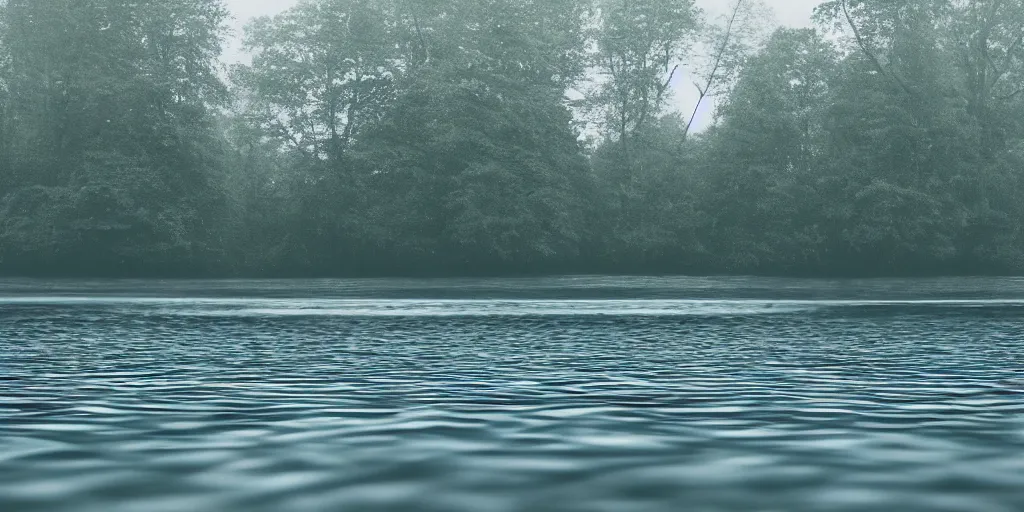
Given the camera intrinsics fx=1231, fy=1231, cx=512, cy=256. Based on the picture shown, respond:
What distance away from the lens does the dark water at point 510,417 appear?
6.58 meters

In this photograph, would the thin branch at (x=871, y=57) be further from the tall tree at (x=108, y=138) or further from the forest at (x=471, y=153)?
the tall tree at (x=108, y=138)

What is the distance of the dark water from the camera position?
21.6 feet

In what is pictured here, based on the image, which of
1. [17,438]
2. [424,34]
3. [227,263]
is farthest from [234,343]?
[424,34]

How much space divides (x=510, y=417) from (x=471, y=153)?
60.8 metres

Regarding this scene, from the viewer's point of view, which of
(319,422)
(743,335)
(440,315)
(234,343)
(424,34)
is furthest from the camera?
(424,34)

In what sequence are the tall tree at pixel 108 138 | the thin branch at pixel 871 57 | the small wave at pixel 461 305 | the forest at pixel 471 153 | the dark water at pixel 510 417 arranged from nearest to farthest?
1. the dark water at pixel 510 417
2. the small wave at pixel 461 305
3. the tall tree at pixel 108 138
4. the forest at pixel 471 153
5. the thin branch at pixel 871 57

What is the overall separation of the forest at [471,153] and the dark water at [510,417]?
44.1 m

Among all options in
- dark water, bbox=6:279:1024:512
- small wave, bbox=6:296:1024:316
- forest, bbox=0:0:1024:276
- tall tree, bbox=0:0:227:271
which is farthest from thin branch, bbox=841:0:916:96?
dark water, bbox=6:279:1024:512

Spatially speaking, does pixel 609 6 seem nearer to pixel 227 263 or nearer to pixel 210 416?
pixel 227 263

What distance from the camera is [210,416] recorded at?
1010 cm

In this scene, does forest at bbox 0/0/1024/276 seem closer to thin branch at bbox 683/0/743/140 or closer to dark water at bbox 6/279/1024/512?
thin branch at bbox 683/0/743/140

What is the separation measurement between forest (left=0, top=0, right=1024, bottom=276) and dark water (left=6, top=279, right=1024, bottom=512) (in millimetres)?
44115

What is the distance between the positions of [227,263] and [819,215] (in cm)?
3389

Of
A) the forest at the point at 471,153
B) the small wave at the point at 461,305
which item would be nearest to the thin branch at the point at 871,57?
the forest at the point at 471,153
